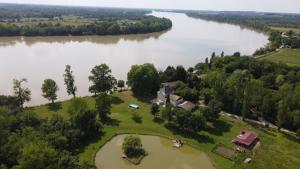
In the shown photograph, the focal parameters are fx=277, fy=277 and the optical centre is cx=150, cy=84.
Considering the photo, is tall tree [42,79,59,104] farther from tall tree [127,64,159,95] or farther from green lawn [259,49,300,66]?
green lawn [259,49,300,66]

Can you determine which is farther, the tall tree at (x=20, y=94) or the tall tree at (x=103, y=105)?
the tall tree at (x=20, y=94)

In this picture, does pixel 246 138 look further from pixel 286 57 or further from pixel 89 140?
pixel 286 57

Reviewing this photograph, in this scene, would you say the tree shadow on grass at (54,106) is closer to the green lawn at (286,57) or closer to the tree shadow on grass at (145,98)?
the tree shadow on grass at (145,98)

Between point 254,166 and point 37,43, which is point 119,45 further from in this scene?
point 254,166

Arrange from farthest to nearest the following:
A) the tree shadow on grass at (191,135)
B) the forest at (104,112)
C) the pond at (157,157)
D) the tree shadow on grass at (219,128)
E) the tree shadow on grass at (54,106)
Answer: the tree shadow on grass at (54,106), the tree shadow on grass at (219,128), the tree shadow on grass at (191,135), the pond at (157,157), the forest at (104,112)

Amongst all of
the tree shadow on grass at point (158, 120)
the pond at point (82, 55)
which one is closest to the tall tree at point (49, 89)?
the pond at point (82, 55)

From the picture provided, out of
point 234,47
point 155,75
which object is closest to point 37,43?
point 155,75

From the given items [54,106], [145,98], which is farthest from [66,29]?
[54,106]
